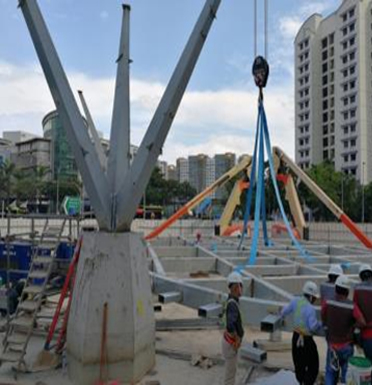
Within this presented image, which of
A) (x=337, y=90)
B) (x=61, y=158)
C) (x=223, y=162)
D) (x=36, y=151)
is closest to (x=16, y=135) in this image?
(x=36, y=151)

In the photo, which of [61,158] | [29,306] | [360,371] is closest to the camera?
[360,371]

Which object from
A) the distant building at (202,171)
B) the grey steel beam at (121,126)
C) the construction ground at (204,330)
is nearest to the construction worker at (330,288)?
the construction ground at (204,330)

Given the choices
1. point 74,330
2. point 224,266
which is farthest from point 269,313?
point 224,266

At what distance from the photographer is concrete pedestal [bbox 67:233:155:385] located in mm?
5371

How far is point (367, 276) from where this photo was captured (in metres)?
5.27

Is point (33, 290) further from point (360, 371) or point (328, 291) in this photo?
point (360, 371)

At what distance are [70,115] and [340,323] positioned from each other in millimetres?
4365

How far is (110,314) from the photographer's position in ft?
17.7

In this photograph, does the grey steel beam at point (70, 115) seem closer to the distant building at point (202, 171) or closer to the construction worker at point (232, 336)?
the construction worker at point (232, 336)

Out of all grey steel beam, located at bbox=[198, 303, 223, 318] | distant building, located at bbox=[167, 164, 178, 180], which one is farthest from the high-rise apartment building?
grey steel beam, located at bbox=[198, 303, 223, 318]

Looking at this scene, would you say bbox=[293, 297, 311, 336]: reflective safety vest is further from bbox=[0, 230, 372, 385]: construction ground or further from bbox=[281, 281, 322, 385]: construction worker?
bbox=[0, 230, 372, 385]: construction ground

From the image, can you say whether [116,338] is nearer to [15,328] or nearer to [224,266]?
[15,328]

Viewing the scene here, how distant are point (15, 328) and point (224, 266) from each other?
7680 mm

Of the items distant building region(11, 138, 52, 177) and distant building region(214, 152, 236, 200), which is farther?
distant building region(214, 152, 236, 200)
